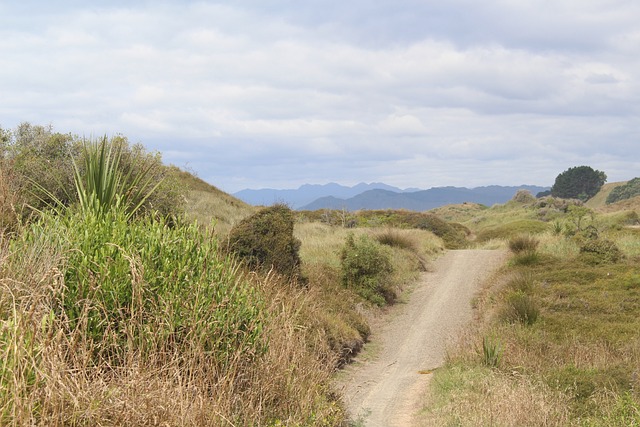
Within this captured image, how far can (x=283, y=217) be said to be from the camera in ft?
52.9

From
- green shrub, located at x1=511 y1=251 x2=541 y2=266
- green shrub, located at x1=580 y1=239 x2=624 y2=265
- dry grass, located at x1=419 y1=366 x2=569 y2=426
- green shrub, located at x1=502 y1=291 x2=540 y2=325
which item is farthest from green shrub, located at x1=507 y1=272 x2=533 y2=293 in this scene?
dry grass, located at x1=419 y1=366 x2=569 y2=426

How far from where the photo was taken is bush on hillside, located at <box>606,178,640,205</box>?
97.1m

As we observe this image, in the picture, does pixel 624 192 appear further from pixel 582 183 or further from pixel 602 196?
pixel 582 183

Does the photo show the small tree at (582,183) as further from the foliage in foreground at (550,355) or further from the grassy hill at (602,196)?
the foliage in foreground at (550,355)

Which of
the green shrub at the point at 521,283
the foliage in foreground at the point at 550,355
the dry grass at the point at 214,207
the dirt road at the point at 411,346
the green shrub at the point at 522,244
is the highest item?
the dry grass at the point at 214,207

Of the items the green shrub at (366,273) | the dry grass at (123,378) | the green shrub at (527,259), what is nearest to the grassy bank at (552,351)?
the green shrub at (527,259)

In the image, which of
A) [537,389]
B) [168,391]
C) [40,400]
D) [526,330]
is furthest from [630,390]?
[40,400]

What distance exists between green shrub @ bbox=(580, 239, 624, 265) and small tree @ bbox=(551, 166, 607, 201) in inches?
3950

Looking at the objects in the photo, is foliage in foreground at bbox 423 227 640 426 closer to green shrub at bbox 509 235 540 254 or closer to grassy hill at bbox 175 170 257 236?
green shrub at bbox 509 235 540 254

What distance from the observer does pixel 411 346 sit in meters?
14.0

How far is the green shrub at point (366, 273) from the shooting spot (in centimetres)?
1786

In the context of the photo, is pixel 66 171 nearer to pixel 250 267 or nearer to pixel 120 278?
pixel 250 267

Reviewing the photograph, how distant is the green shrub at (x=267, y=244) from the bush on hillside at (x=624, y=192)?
9628 centimetres

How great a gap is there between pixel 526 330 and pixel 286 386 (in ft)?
24.6
